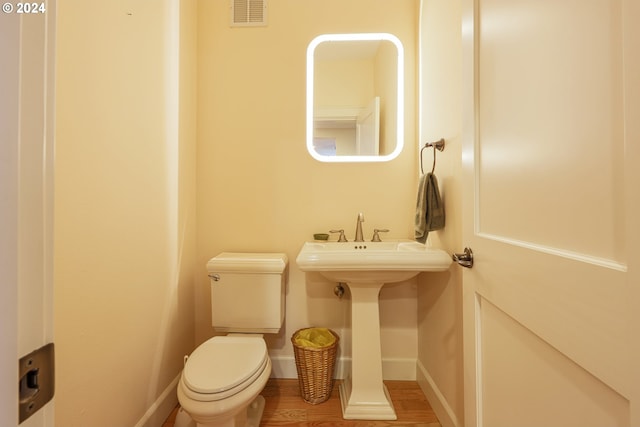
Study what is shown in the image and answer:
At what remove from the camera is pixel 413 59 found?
1.67 metres

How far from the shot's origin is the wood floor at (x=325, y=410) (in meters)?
1.31

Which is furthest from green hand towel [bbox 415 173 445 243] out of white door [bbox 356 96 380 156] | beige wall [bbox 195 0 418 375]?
white door [bbox 356 96 380 156]

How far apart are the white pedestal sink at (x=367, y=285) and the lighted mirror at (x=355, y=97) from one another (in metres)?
0.63

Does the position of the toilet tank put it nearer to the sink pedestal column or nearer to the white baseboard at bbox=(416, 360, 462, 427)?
the sink pedestal column

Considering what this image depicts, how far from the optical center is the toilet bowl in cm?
97

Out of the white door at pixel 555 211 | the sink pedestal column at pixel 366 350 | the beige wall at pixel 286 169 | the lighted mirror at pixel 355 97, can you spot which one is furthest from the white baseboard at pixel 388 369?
the lighted mirror at pixel 355 97

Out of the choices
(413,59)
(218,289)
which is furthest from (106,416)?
(413,59)

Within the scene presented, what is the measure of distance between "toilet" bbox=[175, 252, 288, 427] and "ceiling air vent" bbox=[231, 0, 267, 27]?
1379 mm

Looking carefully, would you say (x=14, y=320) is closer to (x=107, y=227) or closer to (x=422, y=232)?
(x=107, y=227)

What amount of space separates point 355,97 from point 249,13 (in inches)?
31.6

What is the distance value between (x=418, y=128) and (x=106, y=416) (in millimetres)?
1929

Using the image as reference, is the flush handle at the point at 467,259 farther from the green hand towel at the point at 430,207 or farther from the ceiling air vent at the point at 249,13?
the ceiling air vent at the point at 249,13

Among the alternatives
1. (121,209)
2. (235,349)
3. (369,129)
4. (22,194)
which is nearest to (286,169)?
(369,129)

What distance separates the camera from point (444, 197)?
134 cm
